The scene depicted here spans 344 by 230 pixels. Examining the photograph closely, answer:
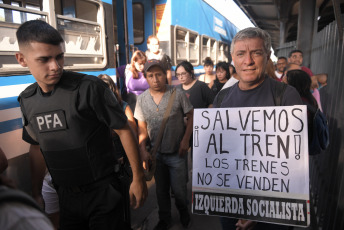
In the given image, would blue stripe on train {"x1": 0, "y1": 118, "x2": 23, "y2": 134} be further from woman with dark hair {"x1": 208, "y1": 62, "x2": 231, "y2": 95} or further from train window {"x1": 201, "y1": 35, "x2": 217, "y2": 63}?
train window {"x1": 201, "y1": 35, "x2": 217, "y2": 63}

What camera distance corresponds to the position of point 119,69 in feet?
13.7

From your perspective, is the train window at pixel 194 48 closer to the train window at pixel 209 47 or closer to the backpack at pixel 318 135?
the train window at pixel 209 47

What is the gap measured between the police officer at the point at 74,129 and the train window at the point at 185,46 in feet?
14.4

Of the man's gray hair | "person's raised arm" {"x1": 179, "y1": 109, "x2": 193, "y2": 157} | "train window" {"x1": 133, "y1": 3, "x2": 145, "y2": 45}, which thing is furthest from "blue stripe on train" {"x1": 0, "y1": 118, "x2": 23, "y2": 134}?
"train window" {"x1": 133, "y1": 3, "x2": 145, "y2": 45}

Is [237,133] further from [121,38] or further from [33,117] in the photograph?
[121,38]

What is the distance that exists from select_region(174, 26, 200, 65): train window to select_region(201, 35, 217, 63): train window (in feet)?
2.04

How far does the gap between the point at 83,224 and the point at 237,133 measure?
1145 millimetres

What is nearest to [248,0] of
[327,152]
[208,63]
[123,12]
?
[208,63]

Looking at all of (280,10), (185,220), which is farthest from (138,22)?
(280,10)

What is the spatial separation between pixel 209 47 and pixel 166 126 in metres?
6.54

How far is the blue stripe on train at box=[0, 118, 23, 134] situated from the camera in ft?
7.33

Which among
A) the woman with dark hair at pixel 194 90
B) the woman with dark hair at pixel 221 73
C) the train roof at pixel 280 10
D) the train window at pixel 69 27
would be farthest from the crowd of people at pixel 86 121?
the train roof at pixel 280 10

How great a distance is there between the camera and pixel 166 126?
2.57 meters

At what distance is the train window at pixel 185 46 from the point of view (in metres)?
5.84
